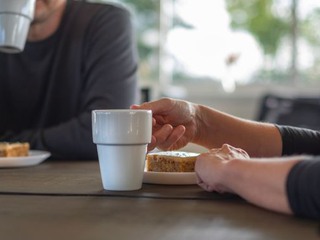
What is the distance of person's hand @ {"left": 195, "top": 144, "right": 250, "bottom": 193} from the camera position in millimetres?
783

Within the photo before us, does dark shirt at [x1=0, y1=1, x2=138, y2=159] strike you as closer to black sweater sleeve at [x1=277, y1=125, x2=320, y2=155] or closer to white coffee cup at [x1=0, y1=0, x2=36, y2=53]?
white coffee cup at [x1=0, y1=0, x2=36, y2=53]

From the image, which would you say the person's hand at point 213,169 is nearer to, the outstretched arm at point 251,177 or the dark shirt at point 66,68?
the outstretched arm at point 251,177

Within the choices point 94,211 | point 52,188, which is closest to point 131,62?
point 52,188

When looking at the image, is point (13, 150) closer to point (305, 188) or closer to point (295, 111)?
point (305, 188)

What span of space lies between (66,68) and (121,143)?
1063 mm

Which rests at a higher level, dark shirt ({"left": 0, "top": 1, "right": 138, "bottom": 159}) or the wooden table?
dark shirt ({"left": 0, "top": 1, "right": 138, "bottom": 159})

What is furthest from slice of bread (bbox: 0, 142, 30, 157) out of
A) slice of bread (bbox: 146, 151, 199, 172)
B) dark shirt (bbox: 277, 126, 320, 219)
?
dark shirt (bbox: 277, 126, 320, 219)

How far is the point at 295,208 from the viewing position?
64 cm

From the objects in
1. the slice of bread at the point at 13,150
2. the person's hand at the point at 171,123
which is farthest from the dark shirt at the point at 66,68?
the person's hand at the point at 171,123

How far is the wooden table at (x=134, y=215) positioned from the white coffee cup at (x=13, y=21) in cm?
42

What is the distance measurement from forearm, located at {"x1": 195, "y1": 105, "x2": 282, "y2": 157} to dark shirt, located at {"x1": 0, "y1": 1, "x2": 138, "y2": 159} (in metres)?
0.54

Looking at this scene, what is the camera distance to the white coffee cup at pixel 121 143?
0.80 meters

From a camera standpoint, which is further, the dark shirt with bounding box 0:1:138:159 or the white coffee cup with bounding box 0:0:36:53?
the dark shirt with bounding box 0:1:138:159

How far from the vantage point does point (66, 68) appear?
1.82 meters
